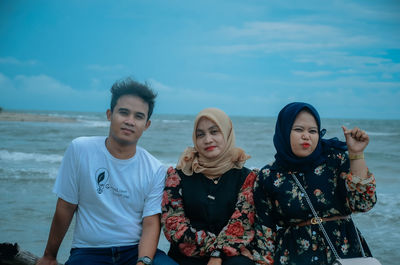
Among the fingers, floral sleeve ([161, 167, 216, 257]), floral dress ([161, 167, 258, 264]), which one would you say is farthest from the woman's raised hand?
floral sleeve ([161, 167, 216, 257])

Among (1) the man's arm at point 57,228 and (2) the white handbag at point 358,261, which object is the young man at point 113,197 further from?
(2) the white handbag at point 358,261

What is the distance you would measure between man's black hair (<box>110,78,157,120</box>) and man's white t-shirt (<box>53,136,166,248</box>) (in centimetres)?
43

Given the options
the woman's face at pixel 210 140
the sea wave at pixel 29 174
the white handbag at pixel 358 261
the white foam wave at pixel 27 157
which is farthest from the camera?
the white foam wave at pixel 27 157

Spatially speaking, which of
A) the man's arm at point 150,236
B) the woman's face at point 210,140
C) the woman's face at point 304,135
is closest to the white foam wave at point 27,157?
the man's arm at point 150,236

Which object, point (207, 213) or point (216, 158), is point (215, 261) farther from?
point (216, 158)

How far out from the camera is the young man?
282 cm

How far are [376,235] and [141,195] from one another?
13.6ft

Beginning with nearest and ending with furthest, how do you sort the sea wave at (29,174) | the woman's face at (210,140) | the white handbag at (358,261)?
the white handbag at (358,261), the woman's face at (210,140), the sea wave at (29,174)

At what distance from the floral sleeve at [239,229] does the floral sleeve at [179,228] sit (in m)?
0.08

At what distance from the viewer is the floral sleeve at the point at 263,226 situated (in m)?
2.77

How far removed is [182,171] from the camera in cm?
307

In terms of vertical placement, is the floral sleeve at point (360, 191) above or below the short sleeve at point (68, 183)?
above

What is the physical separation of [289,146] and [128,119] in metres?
1.22

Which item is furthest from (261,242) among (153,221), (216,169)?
(153,221)
